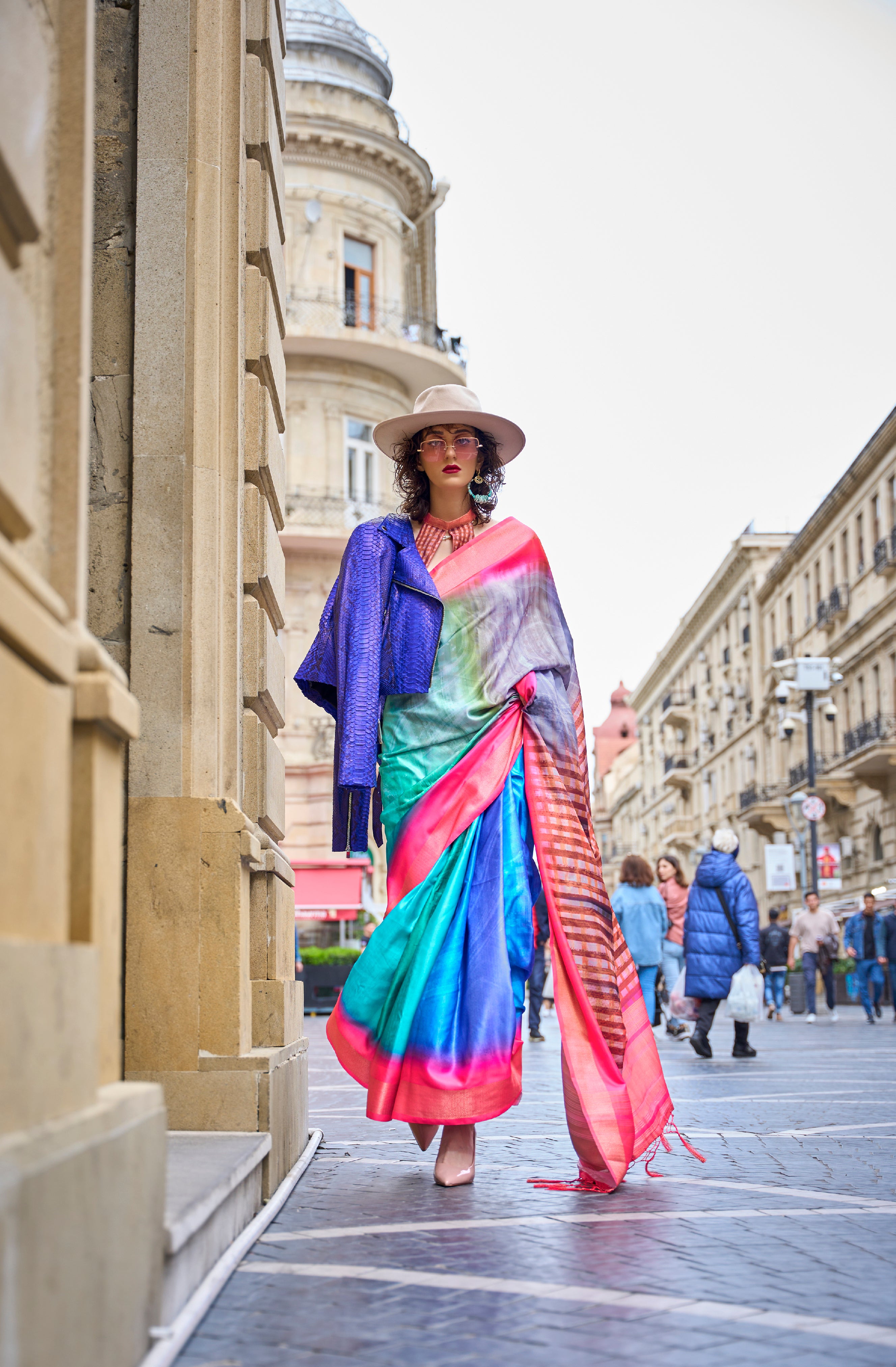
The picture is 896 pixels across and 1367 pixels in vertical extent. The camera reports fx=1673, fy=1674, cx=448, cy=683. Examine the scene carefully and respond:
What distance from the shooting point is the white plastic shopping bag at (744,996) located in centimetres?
1355

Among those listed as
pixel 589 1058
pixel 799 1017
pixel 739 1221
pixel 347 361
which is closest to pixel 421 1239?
pixel 739 1221

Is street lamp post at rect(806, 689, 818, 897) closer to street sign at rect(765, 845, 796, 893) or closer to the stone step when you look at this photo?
street sign at rect(765, 845, 796, 893)

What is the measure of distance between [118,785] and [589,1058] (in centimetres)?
264

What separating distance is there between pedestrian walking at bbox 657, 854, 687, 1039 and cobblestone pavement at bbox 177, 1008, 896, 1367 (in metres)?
11.1

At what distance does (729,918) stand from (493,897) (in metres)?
8.97

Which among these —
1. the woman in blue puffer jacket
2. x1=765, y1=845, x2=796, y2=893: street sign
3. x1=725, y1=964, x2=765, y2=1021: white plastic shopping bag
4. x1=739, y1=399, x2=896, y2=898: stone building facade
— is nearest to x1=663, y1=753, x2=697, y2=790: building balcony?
x1=739, y1=399, x2=896, y2=898: stone building facade

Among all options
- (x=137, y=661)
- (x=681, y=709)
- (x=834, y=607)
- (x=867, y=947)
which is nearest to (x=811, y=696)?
(x=867, y=947)

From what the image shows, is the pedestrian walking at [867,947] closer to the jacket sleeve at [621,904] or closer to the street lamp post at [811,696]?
the jacket sleeve at [621,904]

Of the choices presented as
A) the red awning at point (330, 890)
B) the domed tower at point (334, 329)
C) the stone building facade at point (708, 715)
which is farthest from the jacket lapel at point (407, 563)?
the stone building facade at point (708, 715)

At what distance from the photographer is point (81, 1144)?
93.7 inches

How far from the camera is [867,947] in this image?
23.6m

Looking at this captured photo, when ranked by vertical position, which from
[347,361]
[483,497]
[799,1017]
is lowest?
[799,1017]

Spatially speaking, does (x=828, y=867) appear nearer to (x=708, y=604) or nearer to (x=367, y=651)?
(x=367, y=651)

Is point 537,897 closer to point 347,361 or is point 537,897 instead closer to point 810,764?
point 810,764
